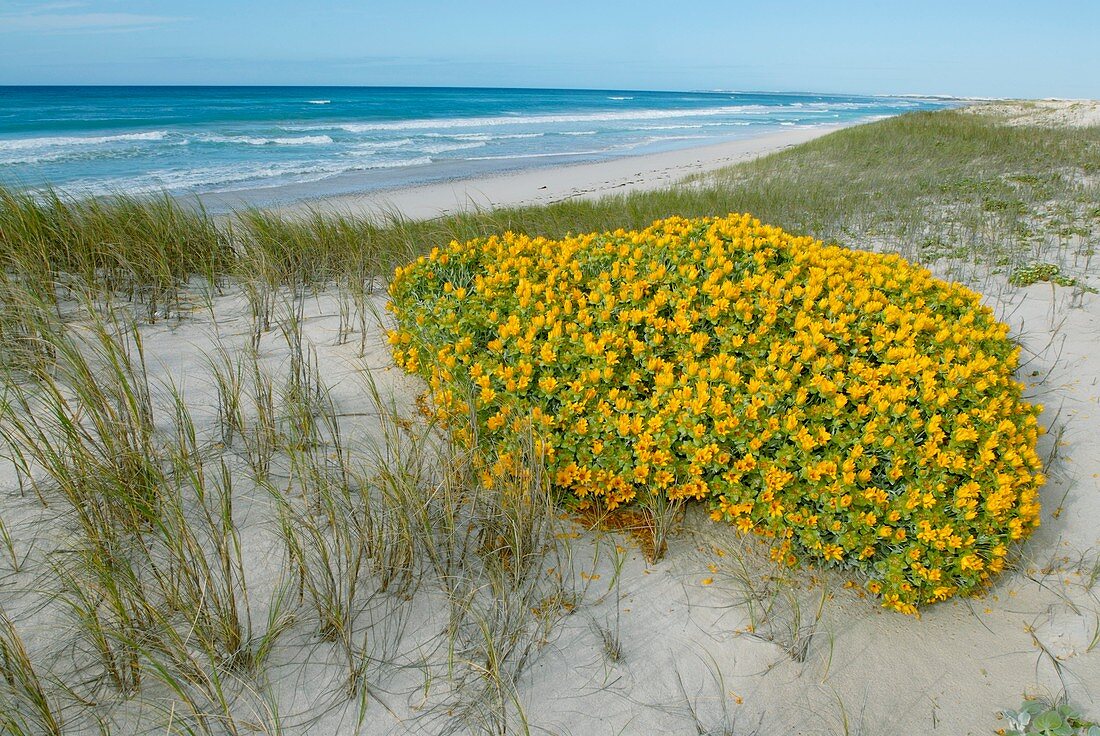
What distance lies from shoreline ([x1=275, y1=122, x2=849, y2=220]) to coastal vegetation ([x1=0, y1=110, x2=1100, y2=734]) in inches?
279

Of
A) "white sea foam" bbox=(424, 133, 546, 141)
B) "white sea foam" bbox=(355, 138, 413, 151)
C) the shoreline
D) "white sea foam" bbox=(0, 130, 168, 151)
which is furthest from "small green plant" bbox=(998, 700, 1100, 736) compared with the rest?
"white sea foam" bbox=(424, 133, 546, 141)

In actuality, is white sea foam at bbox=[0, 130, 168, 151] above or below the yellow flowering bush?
above

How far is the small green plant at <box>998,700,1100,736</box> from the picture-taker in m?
2.11

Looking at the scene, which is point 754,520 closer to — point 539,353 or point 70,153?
point 539,353

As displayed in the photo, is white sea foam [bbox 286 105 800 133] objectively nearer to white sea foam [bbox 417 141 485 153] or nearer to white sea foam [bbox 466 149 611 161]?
white sea foam [bbox 417 141 485 153]

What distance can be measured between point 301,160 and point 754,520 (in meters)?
22.0

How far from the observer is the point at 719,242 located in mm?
3656

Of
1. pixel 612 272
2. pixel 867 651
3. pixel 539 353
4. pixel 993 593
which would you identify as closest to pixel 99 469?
pixel 539 353

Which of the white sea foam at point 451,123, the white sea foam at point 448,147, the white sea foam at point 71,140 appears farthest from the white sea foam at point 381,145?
the white sea foam at point 71,140

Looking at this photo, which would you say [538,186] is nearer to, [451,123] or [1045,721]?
[1045,721]

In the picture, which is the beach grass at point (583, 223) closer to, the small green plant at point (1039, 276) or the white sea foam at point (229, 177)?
the small green plant at point (1039, 276)

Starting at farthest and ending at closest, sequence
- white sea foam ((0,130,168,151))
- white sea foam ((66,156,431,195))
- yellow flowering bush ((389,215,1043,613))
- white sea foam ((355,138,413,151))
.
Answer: white sea foam ((355,138,413,151)), white sea foam ((0,130,168,151)), white sea foam ((66,156,431,195)), yellow flowering bush ((389,215,1043,613))

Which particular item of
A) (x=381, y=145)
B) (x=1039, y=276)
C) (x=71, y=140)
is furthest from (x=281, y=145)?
(x=1039, y=276)

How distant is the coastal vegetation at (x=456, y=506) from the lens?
85.0 inches
